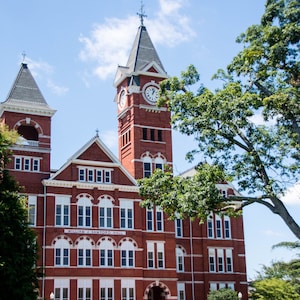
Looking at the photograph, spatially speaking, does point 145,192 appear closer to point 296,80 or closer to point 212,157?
point 212,157

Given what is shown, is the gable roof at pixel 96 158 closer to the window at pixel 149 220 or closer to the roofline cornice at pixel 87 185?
the roofline cornice at pixel 87 185

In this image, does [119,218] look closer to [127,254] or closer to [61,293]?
[127,254]

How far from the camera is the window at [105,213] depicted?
4922 centimetres

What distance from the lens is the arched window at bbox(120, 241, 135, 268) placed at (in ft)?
161

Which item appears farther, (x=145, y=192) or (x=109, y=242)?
(x=109, y=242)

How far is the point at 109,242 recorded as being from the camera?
48.9 m

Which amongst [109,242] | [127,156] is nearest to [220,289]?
[109,242]

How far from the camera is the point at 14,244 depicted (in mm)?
29000

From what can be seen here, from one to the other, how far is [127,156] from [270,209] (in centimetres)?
3156

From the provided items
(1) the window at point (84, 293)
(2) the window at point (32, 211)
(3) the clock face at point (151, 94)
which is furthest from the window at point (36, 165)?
(3) the clock face at point (151, 94)

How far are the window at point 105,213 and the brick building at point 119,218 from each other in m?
0.09

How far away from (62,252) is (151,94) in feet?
55.5

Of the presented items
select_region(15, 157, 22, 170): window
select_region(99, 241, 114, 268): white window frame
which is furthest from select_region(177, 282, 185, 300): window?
select_region(15, 157, 22, 170): window

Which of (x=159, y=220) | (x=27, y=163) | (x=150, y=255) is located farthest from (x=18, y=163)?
(x=150, y=255)
